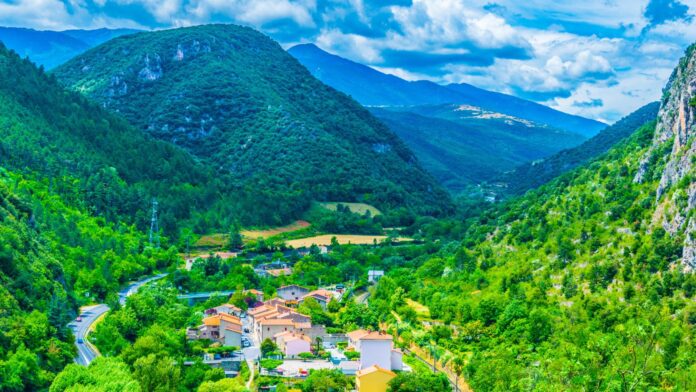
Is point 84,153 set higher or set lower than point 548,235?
higher

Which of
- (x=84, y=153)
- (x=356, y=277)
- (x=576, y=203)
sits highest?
(x=84, y=153)

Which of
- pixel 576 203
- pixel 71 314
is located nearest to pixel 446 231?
pixel 576 203

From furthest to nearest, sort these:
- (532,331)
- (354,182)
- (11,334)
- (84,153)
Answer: (354,182)
(84,153)
(532,331)
(11,334)

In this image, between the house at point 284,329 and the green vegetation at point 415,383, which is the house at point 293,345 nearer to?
the house at point 284,329

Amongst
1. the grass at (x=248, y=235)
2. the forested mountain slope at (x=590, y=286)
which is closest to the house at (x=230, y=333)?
the forested mountain slope at (x=590, y=286)

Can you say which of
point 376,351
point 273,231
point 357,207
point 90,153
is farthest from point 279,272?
point 357,207

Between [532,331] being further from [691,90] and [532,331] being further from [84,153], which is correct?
[84,153]

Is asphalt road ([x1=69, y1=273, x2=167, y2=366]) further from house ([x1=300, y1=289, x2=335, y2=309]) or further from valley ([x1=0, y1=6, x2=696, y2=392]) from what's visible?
house ([x1=300, y1=289, x2=335, y2=309])
